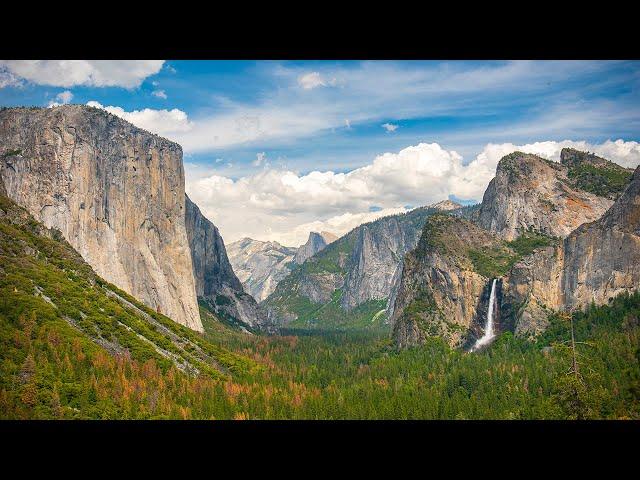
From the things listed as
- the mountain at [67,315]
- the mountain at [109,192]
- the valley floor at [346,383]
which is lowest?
the valley floor at [346,383]

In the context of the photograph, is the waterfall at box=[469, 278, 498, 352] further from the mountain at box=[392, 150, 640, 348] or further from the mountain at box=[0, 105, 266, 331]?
the mountain at box=[0, 105, 266, 331]

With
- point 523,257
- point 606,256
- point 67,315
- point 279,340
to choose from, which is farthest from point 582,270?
point 67,315

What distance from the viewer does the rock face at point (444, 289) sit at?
133 m

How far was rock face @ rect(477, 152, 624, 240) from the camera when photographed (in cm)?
15138

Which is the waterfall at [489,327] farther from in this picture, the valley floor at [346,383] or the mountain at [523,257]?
the valley floor at [346,383]

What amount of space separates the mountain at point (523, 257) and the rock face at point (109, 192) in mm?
58266

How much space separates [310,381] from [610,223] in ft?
215

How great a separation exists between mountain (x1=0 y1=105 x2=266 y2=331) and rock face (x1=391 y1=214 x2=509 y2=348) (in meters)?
56.5

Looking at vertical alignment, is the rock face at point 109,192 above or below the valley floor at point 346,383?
above

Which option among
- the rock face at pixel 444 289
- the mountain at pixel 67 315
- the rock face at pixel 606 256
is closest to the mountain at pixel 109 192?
the mountain at pixel 67 315

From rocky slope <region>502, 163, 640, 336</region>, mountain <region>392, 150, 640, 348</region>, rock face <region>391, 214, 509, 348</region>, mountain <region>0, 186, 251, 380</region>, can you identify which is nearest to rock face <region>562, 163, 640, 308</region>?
rocky slope <region>502, 163, 640, 336</region>

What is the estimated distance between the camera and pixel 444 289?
459ft
